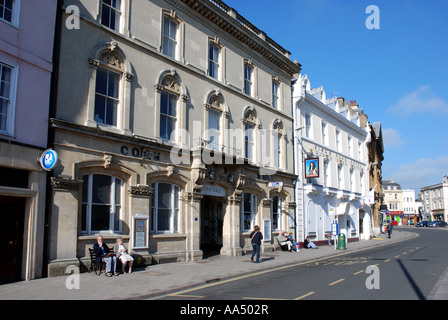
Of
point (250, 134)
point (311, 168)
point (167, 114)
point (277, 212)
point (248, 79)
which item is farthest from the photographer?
point (311, 168)

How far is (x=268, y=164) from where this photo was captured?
24.4m

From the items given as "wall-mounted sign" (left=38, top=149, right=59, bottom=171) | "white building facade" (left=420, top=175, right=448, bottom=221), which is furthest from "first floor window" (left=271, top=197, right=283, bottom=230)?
"white building facade" (left=420, top=175, right=448, bottom=221)

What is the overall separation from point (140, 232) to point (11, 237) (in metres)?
4.74

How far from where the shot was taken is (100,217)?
14469 millimetres

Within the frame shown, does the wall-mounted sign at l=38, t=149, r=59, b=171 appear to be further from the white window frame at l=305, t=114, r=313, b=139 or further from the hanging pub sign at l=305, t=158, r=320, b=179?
the white window frame at l=305, t=114, r=313, b=139

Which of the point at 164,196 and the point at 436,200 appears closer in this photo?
the point at 164,196

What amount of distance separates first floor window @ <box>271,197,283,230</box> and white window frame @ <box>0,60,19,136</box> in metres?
16.7

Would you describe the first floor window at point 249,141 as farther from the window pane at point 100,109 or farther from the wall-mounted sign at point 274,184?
the window pane at point 100,109

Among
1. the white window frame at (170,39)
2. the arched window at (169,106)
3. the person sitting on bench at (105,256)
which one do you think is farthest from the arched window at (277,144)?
the person sitting on bench at (105,256)

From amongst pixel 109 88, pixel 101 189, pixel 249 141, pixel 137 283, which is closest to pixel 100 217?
pixel 101 189

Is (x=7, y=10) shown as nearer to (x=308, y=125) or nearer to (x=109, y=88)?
(x=109, y=88)
